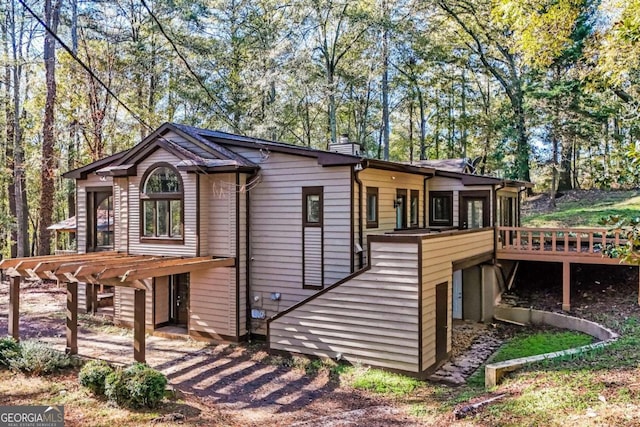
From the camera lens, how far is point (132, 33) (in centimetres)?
2202

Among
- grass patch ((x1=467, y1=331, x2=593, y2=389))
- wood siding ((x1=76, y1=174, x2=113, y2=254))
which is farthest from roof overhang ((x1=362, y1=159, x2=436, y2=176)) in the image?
wood siding ((x1=76, y1=174, x2=113, y2=254))

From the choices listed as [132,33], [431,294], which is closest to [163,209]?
[431,294]

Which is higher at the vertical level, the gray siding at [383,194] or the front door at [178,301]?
the gray siding at [383,194]

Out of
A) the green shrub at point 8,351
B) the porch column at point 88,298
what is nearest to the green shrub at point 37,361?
the green shrub at point 8,351

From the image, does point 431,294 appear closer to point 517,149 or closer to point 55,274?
point 55,274

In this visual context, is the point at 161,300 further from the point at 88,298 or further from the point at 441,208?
the point at 441,208

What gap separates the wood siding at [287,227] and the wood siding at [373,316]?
112cm

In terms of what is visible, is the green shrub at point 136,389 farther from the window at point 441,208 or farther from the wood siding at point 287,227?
the window at point 441,208

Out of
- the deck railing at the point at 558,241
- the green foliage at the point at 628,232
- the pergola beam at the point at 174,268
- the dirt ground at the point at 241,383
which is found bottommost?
the dirt ground at the point at 241,383

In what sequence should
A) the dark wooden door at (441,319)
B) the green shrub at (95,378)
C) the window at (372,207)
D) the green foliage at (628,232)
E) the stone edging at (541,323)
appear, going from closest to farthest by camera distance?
1. the green foliage at (628,232)
2. the green shrub at (95,378)
3. the stone edging at (541,323)
4. the dark wooden door at (441,319)
5. the window at (372,207)

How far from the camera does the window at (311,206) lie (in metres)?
10.3

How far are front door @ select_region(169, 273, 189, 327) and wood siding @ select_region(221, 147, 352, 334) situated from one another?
2122 mm

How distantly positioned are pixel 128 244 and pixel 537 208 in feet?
72.2

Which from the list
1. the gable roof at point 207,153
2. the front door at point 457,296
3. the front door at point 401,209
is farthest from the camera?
the front door at point 457,296
